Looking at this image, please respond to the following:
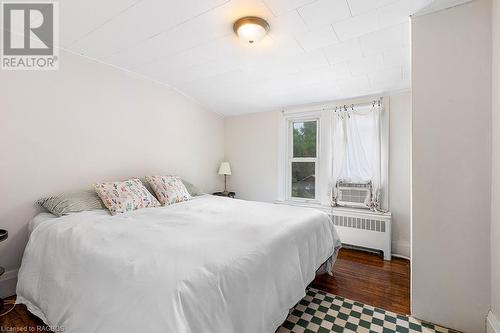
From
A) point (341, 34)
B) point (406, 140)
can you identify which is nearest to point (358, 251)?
point (406, 140)

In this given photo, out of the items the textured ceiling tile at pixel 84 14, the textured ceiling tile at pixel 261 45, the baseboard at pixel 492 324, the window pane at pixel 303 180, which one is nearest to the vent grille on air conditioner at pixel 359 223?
the window pane at pixel 303 180

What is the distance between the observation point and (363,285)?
227cm

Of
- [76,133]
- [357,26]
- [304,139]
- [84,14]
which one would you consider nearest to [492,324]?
[357,26]

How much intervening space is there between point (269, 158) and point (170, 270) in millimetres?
3117

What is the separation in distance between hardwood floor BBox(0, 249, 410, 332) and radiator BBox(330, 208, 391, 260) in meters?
0.16

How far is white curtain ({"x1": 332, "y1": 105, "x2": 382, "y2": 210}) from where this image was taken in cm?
311

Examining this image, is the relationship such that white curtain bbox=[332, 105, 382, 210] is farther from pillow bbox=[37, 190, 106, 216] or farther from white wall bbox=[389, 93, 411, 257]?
pillow bbox=[37, 190, 106, 216]

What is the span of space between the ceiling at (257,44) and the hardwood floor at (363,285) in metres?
2.18

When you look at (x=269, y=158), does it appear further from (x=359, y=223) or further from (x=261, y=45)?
(x=261, y=45)

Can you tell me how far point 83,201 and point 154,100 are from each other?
162 centimetres

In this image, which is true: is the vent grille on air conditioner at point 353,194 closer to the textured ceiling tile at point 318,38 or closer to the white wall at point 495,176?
the white wall at point 495,176

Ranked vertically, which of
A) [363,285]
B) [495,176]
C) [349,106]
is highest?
[349,106]

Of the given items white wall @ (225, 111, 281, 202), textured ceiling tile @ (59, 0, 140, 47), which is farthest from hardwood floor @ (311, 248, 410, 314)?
textured ceiling tile @ (59, 0, 140, 47)

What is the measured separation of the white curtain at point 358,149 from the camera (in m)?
3.11
